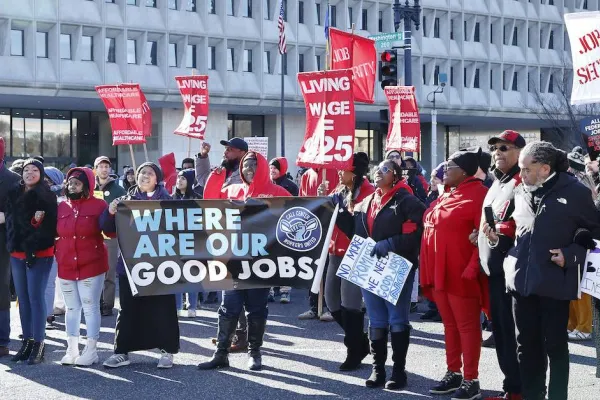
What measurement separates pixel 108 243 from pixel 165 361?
431 centimetres

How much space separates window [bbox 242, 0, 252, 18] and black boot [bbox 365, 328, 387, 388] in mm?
41593

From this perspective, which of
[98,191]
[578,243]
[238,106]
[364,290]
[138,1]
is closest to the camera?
[578,243]

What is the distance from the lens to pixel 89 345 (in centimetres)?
954

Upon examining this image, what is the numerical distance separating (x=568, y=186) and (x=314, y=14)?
149ft

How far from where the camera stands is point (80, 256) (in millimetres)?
9383

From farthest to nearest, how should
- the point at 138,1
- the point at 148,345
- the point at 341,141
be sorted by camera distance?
1. the point at 138,1
2. the point at 341,141
3. the point at 148,345

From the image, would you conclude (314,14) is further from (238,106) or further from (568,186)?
(568,186)

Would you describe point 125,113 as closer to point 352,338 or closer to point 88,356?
point 88,356

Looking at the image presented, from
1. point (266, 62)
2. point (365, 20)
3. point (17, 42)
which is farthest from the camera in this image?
point (365, 20)

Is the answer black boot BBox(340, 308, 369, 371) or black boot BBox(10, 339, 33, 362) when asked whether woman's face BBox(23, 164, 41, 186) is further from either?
black boot BBox(340, 308, 369, 371)

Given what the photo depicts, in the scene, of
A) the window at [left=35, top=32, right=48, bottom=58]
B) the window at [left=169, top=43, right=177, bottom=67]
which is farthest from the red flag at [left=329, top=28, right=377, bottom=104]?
the window at [left=169, top=43, right=177, bottom=67]

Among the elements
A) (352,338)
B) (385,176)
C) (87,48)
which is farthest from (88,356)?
(87,48)

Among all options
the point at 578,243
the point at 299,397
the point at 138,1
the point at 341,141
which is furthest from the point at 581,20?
the point at 138,1

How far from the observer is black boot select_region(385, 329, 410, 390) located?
8352 millimetres
